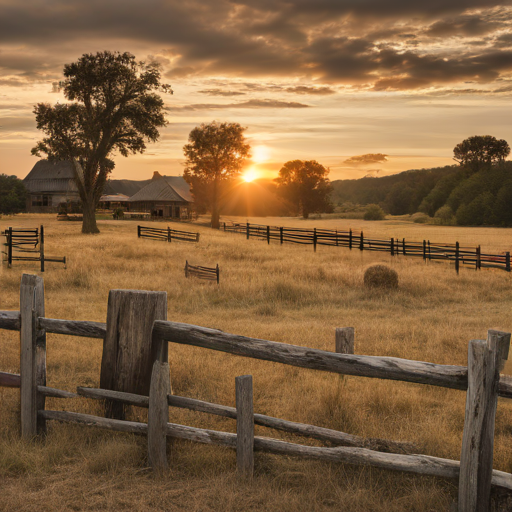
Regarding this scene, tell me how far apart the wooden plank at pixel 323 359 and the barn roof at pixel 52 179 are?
65.1m

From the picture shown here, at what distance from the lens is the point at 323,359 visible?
13.3ft

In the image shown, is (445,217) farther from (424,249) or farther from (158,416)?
(158,416)

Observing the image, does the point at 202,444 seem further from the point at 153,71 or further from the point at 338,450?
the point at 153,71

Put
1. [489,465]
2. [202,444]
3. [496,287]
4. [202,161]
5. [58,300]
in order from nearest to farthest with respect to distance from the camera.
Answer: [489,465]
[202,444]
[58,300]
[496,287]
[202,161]

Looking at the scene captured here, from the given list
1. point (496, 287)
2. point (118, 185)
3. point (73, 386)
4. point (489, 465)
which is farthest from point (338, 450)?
point (118, 185)

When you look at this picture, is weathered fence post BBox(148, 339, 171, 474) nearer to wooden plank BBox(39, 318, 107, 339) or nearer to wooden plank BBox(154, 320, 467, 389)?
wooden plank BBox(154, 320, 467, 389)

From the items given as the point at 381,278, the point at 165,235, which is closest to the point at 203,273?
the point at 381,278

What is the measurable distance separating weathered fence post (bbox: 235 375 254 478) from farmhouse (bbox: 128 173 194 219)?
6544 centimetres

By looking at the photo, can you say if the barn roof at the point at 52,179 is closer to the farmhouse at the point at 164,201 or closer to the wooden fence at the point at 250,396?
the farmhouse at the point at 164,201

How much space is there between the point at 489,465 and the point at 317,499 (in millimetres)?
1324

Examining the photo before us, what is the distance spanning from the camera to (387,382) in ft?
22.3

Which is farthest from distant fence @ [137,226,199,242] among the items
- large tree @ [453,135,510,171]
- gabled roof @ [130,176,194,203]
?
large tree @ [453,135,510,171]

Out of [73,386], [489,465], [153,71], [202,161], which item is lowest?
[73,386]

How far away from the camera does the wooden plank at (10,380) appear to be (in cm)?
500
